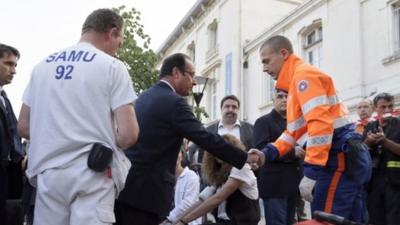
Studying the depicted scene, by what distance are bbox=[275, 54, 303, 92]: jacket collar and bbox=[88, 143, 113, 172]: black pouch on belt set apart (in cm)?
205

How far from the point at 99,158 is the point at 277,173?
11.4ft

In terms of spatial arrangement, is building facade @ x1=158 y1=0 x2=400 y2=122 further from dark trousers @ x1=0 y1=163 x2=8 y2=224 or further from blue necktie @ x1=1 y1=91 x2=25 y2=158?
dark trousers @ x1=0 y1=163 x2=8 y2=224

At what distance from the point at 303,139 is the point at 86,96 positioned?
227 cm

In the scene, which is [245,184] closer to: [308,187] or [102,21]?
[308,187]

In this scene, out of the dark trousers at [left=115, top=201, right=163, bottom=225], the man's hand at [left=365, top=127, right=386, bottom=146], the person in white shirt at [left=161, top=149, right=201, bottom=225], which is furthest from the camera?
the man's hand at [left=365, top=127, right=386, bottom=146]

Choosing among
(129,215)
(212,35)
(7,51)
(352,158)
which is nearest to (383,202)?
(352,158)

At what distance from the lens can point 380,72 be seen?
15555 millimetres

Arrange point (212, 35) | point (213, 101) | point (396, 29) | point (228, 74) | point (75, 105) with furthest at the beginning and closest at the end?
point (212, 35) → point (213, 101) → point (228, 74) → point (396, 29) → point (75, 105)

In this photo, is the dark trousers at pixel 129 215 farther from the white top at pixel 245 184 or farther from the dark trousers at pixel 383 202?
the dark trousers at pixel 383 202

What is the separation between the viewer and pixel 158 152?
13.6 feet

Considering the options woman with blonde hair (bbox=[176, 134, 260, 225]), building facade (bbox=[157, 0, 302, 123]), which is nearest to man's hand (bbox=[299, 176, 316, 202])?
woman with blonde hair (bbox=[176, 134, 260, 225])

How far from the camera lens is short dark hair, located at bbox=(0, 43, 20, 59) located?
536 centimetres

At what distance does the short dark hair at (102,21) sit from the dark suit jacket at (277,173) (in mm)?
3182

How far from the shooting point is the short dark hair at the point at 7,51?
17.6 feet
